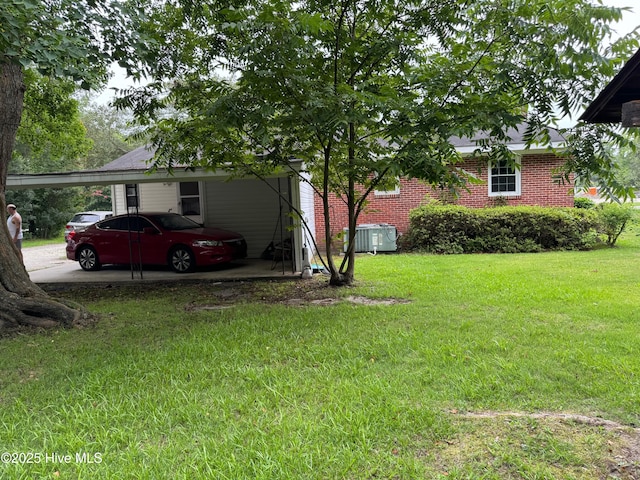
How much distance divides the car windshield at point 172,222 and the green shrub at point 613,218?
11425 millimetres

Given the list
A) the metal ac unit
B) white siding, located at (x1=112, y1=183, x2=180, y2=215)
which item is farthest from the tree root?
the metal ac unit

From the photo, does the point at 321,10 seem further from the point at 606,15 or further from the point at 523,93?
the point at 606,15

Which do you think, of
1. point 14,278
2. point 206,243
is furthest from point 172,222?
point 14,278

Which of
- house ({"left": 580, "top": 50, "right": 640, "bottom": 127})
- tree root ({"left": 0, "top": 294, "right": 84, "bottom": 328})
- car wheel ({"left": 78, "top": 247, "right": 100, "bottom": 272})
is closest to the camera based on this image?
house ({"left": 580, "top": 50, "right": 640, "bottom": 127})

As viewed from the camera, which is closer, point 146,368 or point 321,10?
point 146,368

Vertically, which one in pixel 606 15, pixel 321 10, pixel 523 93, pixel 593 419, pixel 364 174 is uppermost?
pixel 321 10

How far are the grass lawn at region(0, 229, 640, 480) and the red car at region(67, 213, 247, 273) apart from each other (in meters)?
3.55

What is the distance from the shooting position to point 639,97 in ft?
10.7

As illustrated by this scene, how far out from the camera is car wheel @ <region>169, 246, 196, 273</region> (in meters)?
10.2

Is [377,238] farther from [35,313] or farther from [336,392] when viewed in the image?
[336,392]

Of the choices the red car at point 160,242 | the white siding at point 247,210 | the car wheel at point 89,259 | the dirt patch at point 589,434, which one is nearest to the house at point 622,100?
the dirt patch at point 589,434

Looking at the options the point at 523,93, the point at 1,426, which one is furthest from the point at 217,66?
the point at 1,426

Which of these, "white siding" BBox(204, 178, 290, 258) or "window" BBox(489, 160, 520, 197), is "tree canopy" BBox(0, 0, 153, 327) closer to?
"white siding" BBox(204, 178, 290, 258)

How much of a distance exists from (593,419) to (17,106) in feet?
24.5
